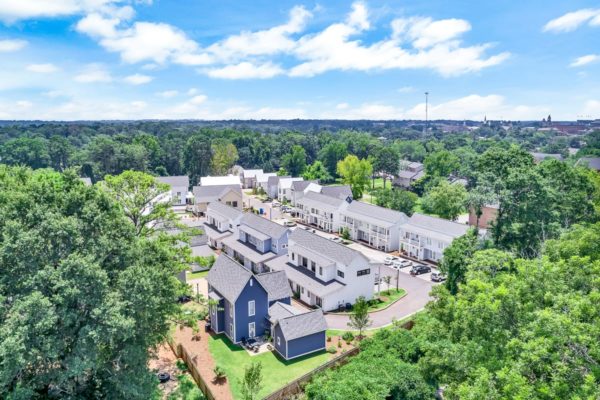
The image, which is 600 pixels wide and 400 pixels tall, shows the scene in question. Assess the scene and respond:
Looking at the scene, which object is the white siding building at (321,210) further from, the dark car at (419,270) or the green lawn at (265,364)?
the green lawn at (265,364)

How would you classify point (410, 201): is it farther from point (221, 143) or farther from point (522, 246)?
point (221, 143)

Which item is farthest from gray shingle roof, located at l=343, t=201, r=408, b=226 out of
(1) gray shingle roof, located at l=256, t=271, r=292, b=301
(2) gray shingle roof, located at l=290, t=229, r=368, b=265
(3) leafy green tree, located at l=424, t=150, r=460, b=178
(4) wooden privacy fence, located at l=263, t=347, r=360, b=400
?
(3) leafy green tree, located at l=424, t=150, r=460, b=178

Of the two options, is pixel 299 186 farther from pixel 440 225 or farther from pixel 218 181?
pixel 440 225

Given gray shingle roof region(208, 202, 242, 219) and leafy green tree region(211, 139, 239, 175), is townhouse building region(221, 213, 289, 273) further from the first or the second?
leafy green tree region(211, 139, 239, 175)

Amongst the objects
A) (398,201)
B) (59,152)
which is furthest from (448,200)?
(59,152)

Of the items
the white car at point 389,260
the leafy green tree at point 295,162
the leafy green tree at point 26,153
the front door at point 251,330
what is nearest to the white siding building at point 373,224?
the white car at point 389,260
